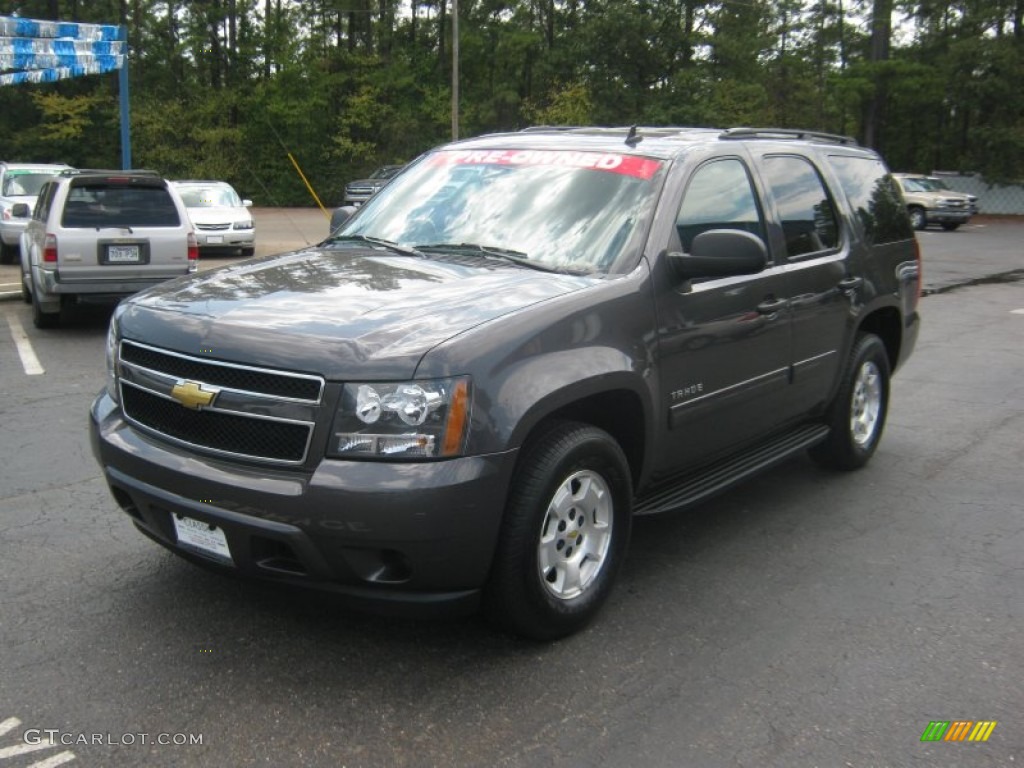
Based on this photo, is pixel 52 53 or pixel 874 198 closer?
pixel 874 198

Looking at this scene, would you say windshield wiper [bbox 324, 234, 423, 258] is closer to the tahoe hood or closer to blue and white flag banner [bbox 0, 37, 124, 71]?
the tahoe hood

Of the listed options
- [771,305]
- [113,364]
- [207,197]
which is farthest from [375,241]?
[207,197]

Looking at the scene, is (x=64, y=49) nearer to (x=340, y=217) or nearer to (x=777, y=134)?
(x=340, y=217)

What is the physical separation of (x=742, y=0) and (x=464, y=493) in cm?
4442

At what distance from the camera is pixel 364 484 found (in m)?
2.92

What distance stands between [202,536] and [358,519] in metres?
0.67

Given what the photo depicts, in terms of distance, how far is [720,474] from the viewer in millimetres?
4414

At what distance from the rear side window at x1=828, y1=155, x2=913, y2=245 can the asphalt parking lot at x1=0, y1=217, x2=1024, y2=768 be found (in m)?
1.57

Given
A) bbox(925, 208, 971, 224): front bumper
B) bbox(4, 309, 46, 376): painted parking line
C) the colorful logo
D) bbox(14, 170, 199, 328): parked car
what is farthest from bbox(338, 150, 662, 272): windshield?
bbox(925, 208, 971, 224): front bumper

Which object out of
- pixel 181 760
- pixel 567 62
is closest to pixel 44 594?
pixel 181 760

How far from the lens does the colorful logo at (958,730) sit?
301cm

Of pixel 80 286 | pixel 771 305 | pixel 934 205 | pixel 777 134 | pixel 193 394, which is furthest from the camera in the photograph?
pixel 934 205

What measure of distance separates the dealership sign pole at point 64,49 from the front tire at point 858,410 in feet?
57.6

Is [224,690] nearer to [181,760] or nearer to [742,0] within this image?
[181,760]
